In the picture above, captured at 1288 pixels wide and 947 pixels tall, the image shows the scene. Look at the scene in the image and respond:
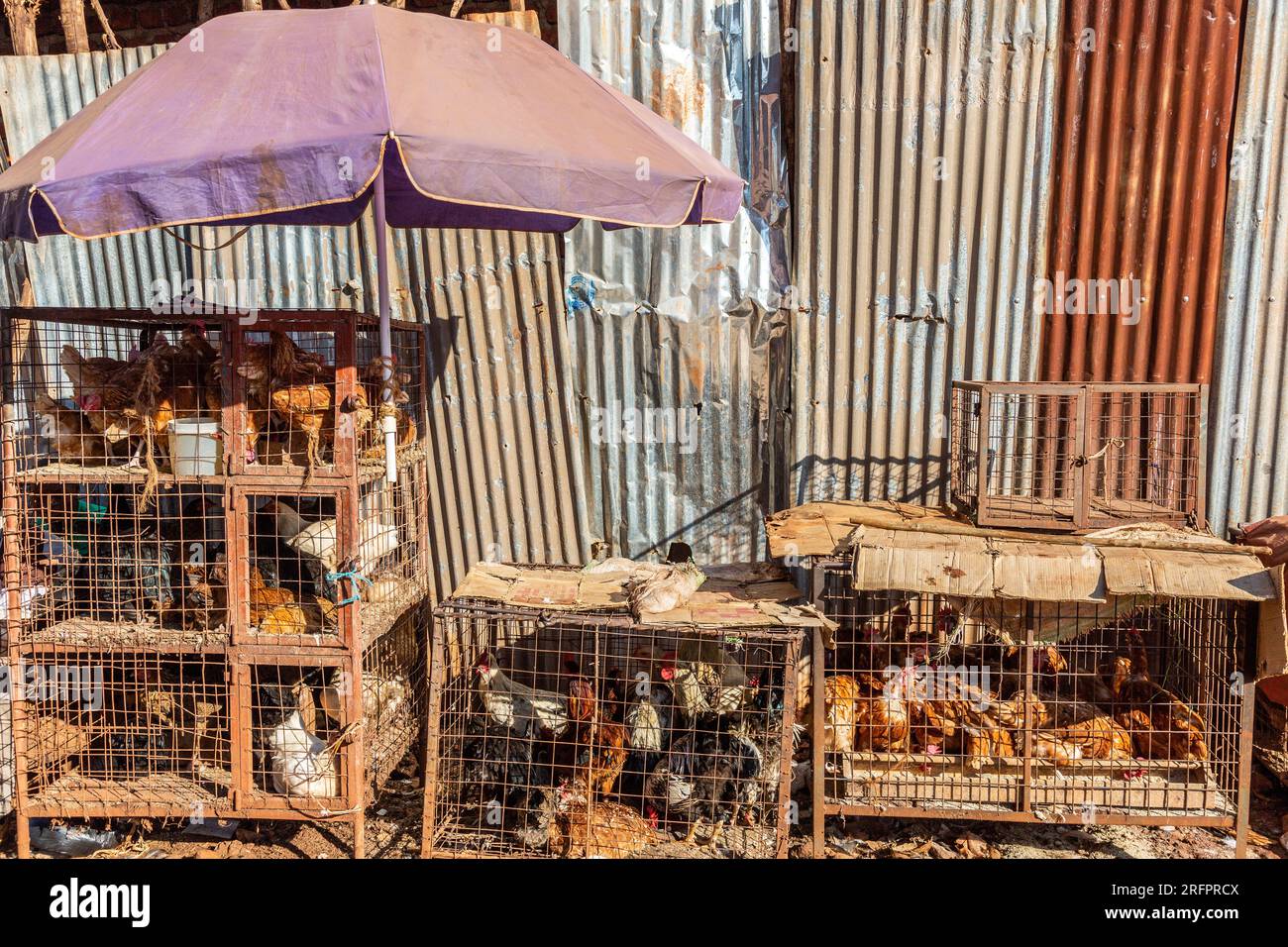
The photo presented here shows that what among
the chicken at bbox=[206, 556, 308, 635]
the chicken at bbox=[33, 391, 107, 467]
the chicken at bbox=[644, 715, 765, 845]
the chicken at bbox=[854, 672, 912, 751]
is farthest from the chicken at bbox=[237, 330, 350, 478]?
the chicken at bbox=[854, 672, 912, 751]

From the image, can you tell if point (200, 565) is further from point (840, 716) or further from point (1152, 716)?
point (1152, 716)

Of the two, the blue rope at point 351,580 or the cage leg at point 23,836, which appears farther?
the cage leg at point 23,836

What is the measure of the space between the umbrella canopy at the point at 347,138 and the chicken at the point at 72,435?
1.08 meters

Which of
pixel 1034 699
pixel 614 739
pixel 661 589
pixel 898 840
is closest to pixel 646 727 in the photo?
pixel 614 739

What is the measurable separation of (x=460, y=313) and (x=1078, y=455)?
3558 mm

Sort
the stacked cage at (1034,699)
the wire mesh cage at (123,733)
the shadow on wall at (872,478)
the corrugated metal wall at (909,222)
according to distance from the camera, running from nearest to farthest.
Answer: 1. the stacked cage at (1034,699)
2. the wire mesh cage at (123,733)
3. the corrugated metal wall at (909,222)
4. the shadow on wall at (872,478)

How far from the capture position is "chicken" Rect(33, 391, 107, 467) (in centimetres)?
470

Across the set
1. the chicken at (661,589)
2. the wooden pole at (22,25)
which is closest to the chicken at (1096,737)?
the chicken at (661,589)

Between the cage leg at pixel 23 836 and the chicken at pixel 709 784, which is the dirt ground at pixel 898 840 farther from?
the chicken at pixel 709 784

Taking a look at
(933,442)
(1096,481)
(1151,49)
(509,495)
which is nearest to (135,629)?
(509,495)

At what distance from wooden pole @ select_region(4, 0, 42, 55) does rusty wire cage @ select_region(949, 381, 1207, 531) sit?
603cm

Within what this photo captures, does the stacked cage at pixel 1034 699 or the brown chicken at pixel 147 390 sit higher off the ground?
the brown chicken at pixel 147 390

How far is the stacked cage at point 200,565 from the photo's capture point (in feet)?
15.0

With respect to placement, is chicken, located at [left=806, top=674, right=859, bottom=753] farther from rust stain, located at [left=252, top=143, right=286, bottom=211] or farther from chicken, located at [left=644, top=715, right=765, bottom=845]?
rust stain, located at [left=252, top=143, right=286, bottom=211]
